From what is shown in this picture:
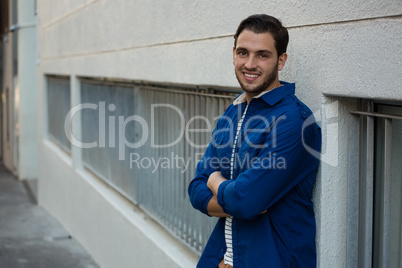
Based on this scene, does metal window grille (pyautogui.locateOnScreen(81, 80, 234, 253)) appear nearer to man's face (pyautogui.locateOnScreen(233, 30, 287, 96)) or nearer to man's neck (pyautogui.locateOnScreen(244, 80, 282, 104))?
man's neck (pyautogui.locateOnScreen(244, 80, 282, 104))

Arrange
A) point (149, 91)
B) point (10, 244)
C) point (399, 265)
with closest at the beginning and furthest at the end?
1. point (399, 265)
2. point (149, 91)
3. point (10, 244)

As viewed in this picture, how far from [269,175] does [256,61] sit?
549 millimetres

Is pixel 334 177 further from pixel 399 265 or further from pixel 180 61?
pixel 180 61

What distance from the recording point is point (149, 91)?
19.4 ft

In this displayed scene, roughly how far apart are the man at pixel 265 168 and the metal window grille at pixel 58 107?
705cm

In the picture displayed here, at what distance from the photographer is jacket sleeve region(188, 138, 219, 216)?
10.5 ft

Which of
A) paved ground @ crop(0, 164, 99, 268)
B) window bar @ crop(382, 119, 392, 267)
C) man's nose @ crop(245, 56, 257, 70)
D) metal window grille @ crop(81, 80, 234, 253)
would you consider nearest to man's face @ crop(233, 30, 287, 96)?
man's nose @ crop(245, 56, 257, 70)

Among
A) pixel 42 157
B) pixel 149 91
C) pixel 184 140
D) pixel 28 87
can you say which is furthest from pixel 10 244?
pixel 28 87

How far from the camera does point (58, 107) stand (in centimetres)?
1082

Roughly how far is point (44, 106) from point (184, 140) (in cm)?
750

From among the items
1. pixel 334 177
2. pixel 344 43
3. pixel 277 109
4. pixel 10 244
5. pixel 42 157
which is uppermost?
pixel 344 43

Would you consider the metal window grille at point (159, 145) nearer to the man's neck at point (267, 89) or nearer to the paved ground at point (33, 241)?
the man's neck at point (267, 89)

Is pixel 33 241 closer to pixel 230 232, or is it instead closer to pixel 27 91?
pixel 230 232

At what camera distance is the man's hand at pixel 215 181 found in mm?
3113
